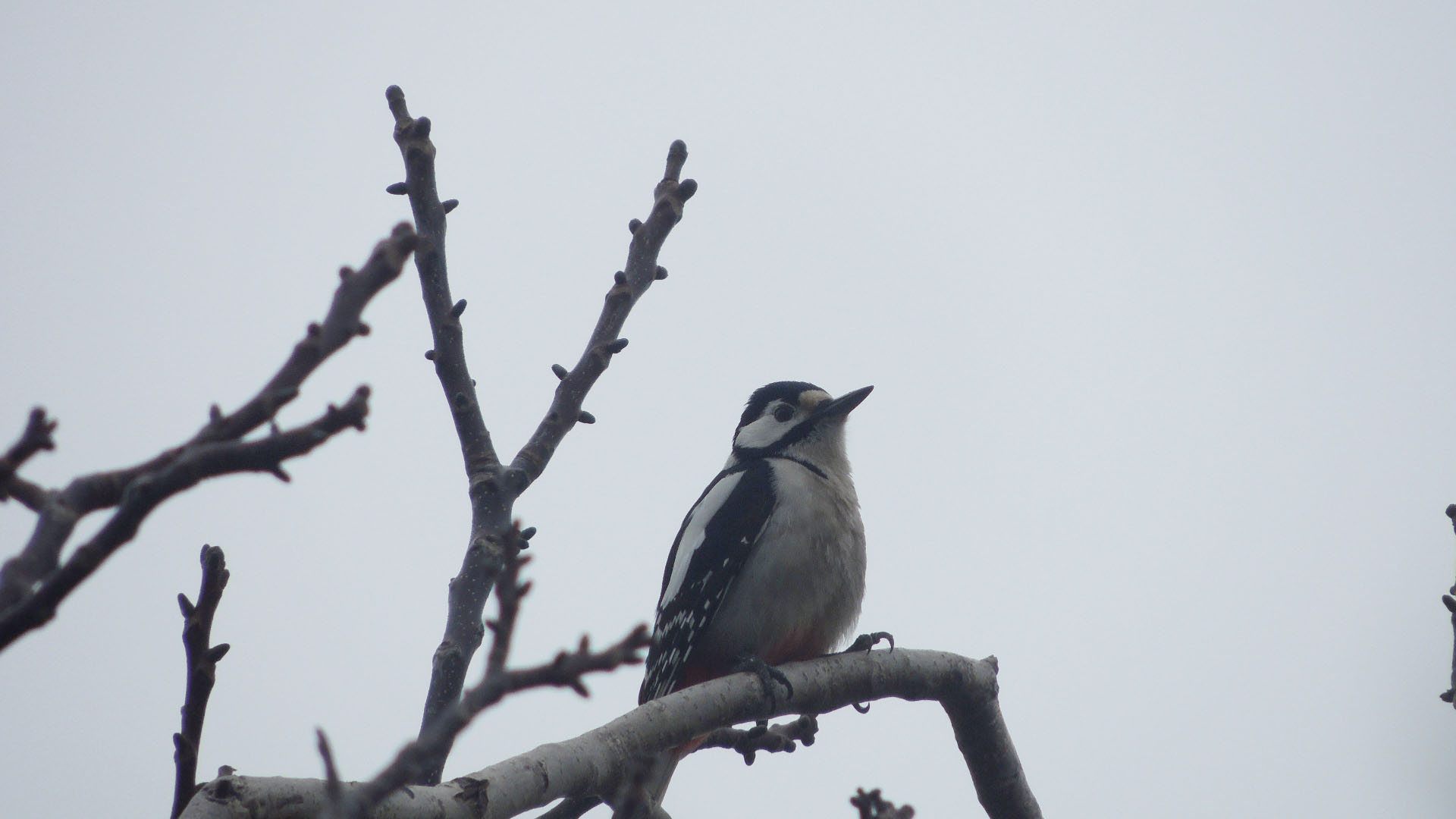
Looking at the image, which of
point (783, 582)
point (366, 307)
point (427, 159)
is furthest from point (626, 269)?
point (366, 307)

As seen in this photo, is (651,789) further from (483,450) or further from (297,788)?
(297,788)

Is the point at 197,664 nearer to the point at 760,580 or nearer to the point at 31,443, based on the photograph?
the point at 31,443

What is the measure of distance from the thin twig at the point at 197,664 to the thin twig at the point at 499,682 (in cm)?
60

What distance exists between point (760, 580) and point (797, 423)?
4.31 feet

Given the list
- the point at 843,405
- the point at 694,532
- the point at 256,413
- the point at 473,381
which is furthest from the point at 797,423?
the point at 256,413

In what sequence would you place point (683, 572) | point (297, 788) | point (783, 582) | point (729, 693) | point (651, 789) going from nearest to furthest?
point (297, 788) → point (729, 693) → point (651, 789) → point (783, 582) → point (683, 572)

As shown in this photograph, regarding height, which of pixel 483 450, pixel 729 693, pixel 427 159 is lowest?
pixel 729 693

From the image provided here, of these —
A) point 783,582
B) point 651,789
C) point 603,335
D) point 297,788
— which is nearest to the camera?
point 297,788

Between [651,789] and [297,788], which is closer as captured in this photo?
[297,788]

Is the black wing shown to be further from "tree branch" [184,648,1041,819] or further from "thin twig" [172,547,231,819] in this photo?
"thin twig" [172,547,231,819]

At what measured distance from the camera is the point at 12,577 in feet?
3.97

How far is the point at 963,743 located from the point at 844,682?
442 millimetres

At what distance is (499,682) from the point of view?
53.6 inches

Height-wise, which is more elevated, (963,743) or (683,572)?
(683,572)
